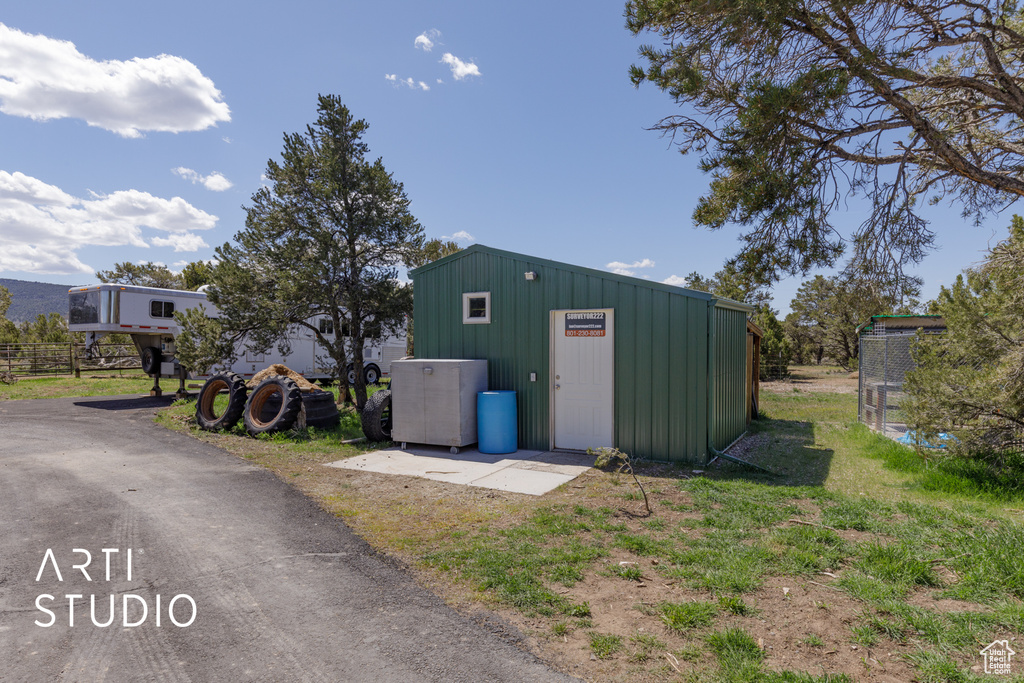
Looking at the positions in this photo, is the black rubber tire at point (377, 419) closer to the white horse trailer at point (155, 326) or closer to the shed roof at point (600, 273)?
the shed roof at point (600, 273)

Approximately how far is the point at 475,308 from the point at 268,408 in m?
5.21

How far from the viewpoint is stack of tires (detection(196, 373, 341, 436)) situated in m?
10.2

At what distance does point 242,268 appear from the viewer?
1214 centimetres

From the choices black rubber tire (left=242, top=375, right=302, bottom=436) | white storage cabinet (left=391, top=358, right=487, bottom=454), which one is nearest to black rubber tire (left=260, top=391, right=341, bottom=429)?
black rubber tire (left=242, top=375, right=302, bottom=436)

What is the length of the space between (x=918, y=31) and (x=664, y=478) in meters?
5.98

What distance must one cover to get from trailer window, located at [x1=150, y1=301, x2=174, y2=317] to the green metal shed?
35.8 feet

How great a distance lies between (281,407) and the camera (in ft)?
34.3

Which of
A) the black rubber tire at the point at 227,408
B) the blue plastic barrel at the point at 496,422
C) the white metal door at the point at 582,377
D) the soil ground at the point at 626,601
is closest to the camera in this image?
the soil ground at the point at 626,601

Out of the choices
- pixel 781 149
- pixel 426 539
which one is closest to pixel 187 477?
pixel 426 539

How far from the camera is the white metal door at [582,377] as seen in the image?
27.4 ft

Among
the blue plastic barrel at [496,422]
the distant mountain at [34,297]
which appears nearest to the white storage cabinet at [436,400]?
the blue plastic barrel at [496,422]

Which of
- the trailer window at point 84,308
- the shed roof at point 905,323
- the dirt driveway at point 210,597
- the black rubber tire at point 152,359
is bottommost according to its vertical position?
the dirt driveway at point 210,597

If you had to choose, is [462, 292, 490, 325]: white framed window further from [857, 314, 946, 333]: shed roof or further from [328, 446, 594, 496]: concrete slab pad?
[857, 314, 946, 333]: shed roof

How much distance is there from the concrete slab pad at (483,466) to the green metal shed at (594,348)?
72 centimetres
